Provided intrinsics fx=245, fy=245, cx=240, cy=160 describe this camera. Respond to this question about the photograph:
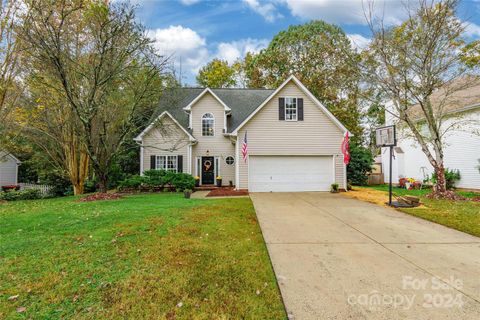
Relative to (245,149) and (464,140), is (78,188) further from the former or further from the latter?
(464,140)

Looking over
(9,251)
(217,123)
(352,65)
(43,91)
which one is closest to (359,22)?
(352,65)

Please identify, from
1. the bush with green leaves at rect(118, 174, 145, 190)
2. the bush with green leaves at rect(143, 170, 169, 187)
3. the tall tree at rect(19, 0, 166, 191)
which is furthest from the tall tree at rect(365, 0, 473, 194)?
the bush with green leaves at rect(118, 174, 145, 190)

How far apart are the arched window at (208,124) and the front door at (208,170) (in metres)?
1.77

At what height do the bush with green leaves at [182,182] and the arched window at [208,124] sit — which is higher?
the arched window at [208,124]

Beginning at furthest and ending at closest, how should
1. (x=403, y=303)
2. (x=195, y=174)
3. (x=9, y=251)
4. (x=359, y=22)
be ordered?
(x=195, y=174)
(x=359, y=22)
(x=9, y=251)
(x=403, y=303)

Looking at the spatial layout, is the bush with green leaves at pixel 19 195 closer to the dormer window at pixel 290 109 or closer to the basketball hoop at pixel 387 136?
the dormer window at pixel 290 109

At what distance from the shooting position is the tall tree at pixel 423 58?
10.8 meters

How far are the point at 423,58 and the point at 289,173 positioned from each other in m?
8.26

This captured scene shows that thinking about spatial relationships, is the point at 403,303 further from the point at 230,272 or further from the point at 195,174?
the point at 195,174

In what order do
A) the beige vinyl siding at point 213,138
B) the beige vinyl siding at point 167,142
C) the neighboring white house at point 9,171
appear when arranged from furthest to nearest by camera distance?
the neighboring white house at point 9,171, the beige vinyl siding at point 213,138, the beige vinyl siding at point 167,142

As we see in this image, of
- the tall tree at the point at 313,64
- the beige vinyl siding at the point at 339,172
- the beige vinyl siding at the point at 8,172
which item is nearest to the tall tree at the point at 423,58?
the beige vinyl siding at the point at 339,172

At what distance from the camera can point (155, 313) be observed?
8.68 ft

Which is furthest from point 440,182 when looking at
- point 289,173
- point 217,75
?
point 217,75

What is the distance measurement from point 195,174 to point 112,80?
7.45 metres
